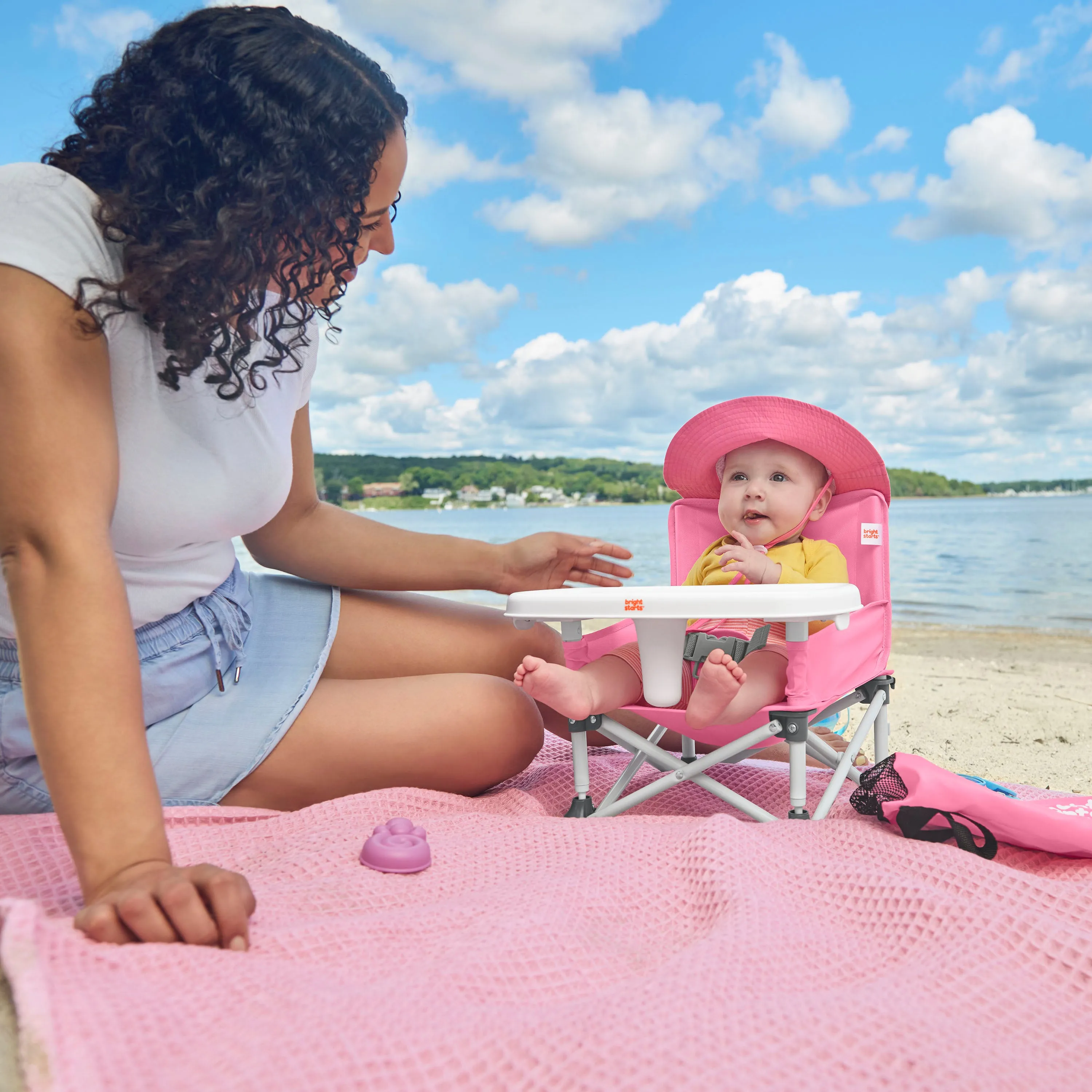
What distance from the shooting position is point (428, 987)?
3.20 feet

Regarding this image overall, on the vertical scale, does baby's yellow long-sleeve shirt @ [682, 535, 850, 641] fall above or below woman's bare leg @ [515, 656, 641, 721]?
above

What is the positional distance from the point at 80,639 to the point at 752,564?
156 centimetres

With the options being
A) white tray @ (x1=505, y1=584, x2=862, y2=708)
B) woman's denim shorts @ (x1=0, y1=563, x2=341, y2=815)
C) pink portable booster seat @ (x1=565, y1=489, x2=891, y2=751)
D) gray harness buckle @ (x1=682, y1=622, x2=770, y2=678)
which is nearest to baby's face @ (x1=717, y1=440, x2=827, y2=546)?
pink portable booster seat @ (x1=565, y1=489, x2=891, y2=751)

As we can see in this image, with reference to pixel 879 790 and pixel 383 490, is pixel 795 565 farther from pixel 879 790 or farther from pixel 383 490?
pixel 383 490

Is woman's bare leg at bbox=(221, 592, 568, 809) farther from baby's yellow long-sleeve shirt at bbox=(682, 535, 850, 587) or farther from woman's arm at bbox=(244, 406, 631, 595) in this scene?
baby's yellow long-sleeve shirt at bbox=(682, 535, 850, 587)

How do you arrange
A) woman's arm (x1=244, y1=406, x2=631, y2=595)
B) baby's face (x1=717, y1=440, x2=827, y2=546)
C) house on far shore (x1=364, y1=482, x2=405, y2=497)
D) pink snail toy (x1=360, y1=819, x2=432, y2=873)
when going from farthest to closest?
house on far shore (x1=364, y1=482, x2=405, y2=497) < baby's face (x1=717, y1=440, x2=827, y2=546) < woman's arm (x1=244, y1=406, x2=631, y2=595) < pink snail toy (x1=360, y1=819, x2=432, y2=873)

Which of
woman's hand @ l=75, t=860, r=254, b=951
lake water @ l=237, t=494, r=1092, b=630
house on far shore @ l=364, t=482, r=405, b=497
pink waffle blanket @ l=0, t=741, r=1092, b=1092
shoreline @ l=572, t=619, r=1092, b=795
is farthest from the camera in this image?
house on far shore @ l=364, t=482, r=405, b=497

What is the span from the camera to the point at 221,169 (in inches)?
47.9

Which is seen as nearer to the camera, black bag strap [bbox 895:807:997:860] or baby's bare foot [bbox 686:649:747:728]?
black bag strap [bbox 895:807:997:860]

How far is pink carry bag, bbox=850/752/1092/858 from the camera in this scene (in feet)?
4.90

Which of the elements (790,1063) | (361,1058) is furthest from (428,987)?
(790,1063)

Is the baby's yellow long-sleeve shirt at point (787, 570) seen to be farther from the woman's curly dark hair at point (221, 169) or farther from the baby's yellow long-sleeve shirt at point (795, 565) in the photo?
the woman's curly dark hair at point (221, 169)

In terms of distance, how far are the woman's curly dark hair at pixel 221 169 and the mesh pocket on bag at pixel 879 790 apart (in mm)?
1230

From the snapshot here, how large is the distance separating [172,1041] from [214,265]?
90cm
